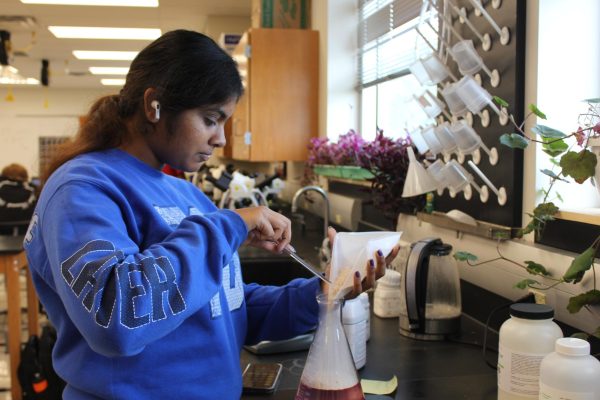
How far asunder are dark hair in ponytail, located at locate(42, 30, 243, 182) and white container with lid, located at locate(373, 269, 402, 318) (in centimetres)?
81

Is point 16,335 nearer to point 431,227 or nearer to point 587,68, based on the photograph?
point 431,227

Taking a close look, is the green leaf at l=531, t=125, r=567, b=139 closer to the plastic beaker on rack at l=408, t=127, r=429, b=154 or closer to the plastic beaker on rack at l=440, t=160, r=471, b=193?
the plastic beaker on rack at l=440, t=160, r=471, b=193

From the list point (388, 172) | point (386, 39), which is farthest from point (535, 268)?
point (386, 39)

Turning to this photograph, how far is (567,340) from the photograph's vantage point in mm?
891

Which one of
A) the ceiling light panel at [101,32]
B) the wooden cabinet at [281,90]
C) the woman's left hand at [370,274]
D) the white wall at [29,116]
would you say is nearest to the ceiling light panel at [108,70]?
the ceiling light panel at [101,32]

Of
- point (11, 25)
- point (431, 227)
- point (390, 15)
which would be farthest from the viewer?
point (11, 25)

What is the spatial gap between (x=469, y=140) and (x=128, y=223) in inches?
39.1

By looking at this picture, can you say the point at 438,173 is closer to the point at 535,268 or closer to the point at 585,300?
the point at 535,268

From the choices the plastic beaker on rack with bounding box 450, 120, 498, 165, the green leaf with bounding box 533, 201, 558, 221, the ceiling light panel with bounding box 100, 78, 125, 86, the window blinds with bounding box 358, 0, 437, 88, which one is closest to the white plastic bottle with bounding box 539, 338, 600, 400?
the green leaf with bounding box 533, 201, 558, 221

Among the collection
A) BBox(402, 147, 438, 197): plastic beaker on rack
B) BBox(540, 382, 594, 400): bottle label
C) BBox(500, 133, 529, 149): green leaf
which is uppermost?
BBox(500, 133, 529, 149): green leaf

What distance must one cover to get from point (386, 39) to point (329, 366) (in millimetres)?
2402

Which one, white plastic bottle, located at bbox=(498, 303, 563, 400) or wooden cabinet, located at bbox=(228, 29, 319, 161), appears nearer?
white plastic bottle, located at bbox=(498, 303, 563, 400)

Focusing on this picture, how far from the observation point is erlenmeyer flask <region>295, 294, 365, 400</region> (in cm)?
92

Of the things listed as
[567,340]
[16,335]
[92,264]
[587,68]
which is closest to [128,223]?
[92,264]
